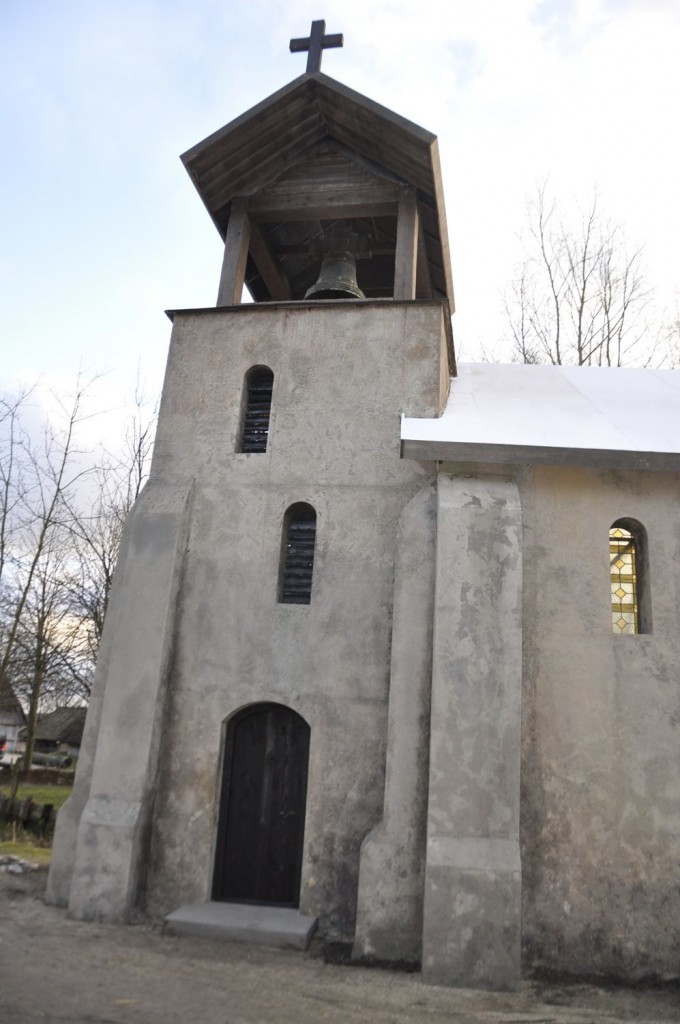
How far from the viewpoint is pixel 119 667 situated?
7.99 metres

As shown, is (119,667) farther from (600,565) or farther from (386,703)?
(600,565)

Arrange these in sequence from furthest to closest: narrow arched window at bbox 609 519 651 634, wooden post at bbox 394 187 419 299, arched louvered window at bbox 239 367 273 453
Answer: wooden post at bbox 394 187 419 299
arched louvered window at bbox 239 367 273 453
narrow arched window at bbox 609 519 651 634

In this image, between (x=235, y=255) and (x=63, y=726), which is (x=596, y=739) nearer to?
(x=235, y=255)

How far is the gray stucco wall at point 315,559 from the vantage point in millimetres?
→ 7555

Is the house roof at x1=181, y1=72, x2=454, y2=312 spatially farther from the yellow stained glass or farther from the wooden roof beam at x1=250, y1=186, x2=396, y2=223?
the yellow stained glass

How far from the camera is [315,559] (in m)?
8.29

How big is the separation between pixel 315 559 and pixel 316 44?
741cm

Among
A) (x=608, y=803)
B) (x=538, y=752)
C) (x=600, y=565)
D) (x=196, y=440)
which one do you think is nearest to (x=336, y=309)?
(x=196, y=440)

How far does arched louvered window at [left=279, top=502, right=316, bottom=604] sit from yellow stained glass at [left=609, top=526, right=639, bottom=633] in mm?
3412

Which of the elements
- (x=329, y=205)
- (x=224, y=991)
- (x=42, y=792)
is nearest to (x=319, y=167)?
(x=329, y=205)

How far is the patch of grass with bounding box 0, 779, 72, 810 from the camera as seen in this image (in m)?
19.5

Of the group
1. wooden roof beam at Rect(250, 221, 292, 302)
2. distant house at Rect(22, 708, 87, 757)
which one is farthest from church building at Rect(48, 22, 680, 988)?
distant house at Rect(22, 708, 87, 757)

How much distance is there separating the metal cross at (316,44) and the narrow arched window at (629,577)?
7.49 m

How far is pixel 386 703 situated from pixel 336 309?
198 inches
